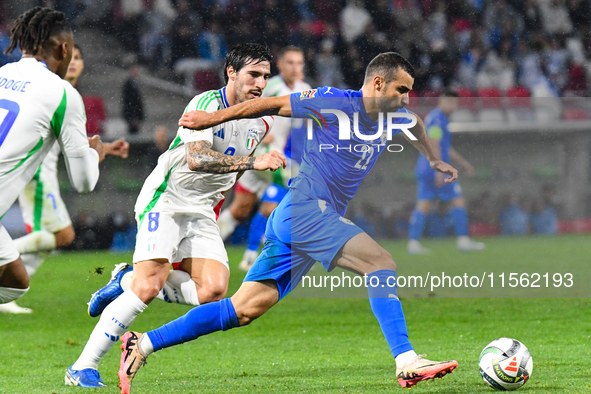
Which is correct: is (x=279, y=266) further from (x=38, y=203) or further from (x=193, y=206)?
(x=38, y=203)

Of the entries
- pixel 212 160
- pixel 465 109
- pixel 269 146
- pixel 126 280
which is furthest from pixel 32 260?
pixel 465 109

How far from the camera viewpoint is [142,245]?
14.4ft

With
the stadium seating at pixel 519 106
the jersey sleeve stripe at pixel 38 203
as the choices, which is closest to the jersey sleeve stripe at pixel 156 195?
the jersey sleeve stripe at pixel 38 203

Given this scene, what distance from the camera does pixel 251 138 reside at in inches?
189

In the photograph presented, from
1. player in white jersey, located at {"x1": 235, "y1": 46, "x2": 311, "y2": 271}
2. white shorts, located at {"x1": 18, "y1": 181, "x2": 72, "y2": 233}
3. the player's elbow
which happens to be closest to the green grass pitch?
player in white jersey, located at {"x1": 235, "y1": 46, "x2": 311, "y2": 271}

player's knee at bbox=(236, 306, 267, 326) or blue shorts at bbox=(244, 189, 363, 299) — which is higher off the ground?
blue shorts at bbox=(244, 189, 363, 299)

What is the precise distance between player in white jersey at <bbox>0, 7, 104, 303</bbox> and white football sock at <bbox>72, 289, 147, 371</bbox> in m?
0.64

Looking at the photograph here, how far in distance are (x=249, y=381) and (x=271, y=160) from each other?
4.32ft

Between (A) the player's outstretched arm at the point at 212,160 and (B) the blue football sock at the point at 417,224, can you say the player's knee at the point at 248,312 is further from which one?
(B) the blue football sock at the point at 417,224

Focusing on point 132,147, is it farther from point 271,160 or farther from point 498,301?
point 271,160

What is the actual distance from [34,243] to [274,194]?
2975 mm

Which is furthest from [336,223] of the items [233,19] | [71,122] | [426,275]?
[233,19]

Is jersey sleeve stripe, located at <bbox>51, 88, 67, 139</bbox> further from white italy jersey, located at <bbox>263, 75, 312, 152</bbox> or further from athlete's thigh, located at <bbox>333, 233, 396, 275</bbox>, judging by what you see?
white italy jersey, located at <bbox>263, 75, 312, 152</bbox>

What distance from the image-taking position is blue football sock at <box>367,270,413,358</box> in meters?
3.65
